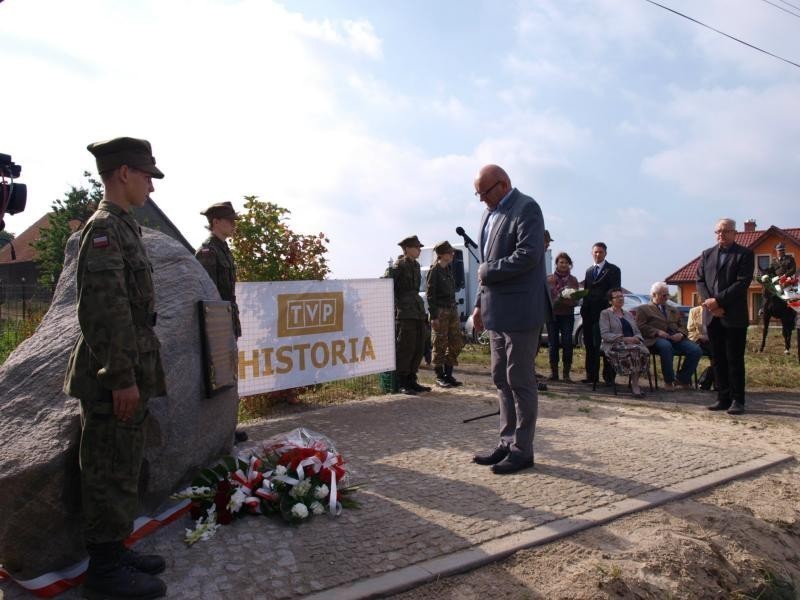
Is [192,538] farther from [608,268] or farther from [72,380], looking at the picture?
[608,268]

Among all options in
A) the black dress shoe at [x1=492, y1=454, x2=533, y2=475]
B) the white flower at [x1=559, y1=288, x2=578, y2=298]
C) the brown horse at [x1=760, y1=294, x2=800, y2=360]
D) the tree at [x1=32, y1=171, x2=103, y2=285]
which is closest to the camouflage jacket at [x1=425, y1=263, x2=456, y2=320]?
the white flower at [x1=559, y1=288, x2=578, y2=298]

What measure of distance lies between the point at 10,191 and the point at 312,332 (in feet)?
13.2

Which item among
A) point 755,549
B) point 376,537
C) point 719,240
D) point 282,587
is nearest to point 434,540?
point 376,537

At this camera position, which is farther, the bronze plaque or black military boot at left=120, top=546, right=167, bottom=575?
the bronze plaque

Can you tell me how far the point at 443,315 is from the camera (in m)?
9.02

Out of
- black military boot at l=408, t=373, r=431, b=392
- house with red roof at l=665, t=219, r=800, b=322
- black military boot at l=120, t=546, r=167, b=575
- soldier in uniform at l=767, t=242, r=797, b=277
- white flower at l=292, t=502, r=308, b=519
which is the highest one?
house with red roof at l=665, t=219, r=800, b=322

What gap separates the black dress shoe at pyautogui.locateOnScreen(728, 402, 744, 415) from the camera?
741 centimetres

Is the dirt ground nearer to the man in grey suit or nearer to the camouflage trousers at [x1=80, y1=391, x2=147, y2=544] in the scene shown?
the man in grey suit

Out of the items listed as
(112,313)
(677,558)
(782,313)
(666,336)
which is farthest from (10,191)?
(782,313)

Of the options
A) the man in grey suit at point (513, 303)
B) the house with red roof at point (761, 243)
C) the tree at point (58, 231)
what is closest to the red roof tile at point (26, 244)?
the tree at point (58, 231)

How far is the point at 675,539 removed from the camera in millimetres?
3592

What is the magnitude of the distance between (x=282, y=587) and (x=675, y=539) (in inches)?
86.2

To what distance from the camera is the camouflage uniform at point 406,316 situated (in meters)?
8.58

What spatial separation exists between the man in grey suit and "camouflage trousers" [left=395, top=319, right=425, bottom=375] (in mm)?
3671
